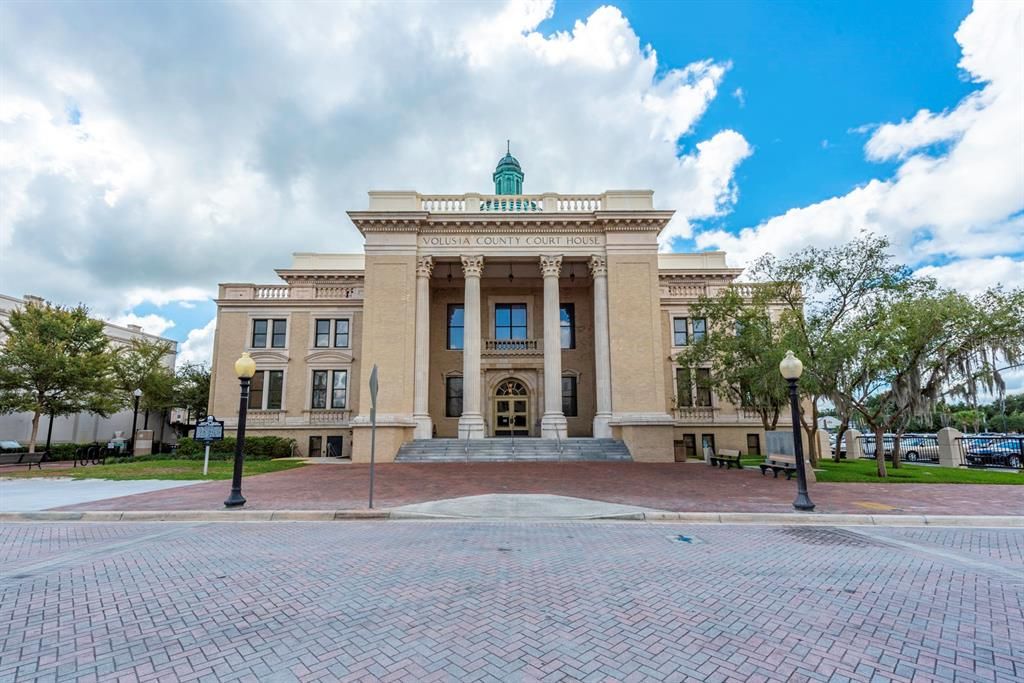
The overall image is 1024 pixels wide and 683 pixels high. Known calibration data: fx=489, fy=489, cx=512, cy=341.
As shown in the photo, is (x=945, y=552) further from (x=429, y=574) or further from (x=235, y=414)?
(x=235, y=414)

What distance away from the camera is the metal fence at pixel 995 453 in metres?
23.8

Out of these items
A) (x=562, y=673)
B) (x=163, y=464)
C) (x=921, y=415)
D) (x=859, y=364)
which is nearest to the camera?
(x=562, y=673)

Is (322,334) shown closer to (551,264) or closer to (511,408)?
(511,408)

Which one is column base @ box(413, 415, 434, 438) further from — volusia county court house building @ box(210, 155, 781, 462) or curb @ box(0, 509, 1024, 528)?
curb @ box(0, 509, 1024, 528)

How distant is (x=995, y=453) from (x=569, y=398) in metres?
22.4

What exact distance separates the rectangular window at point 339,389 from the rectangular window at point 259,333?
4.96 meters

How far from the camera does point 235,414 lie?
94.5ft

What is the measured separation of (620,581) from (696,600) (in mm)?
902

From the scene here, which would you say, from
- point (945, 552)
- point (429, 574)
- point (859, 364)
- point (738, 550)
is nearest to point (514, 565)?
point (429, 574)

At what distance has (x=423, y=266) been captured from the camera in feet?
87.3

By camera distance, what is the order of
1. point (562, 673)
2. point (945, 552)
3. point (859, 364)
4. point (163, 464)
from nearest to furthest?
point (562, 673)
point (945, 552)
point (859, 364)
point (163, 464)

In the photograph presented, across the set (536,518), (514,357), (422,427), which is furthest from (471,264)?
(536,518)

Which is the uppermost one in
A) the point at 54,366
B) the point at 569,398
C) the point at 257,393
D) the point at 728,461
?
the point at 54,366

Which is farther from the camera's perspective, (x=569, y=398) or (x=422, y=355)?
(x=569, y=398)
